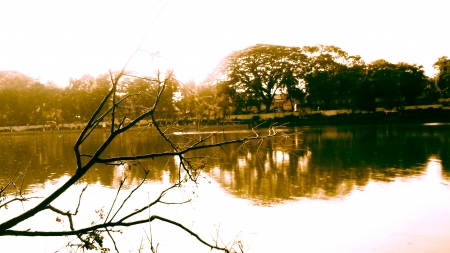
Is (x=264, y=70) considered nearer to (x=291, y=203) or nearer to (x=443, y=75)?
(x=443, y=75)

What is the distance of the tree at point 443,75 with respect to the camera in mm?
49888

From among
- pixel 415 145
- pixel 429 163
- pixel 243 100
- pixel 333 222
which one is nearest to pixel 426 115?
pixel 243 100

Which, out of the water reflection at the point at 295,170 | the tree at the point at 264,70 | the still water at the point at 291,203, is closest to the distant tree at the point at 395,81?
the tree at the point at 264,70

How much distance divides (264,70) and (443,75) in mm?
22547

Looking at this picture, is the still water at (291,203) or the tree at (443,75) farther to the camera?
the tree at (443,75)

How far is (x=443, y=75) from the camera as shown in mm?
50062

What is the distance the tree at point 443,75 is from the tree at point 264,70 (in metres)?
17.6

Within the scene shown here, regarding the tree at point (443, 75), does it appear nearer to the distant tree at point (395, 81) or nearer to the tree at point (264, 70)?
the distant tree at point (395, 81)

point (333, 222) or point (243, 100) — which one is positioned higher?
point (243, 100)

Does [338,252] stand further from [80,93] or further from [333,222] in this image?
[80,93]

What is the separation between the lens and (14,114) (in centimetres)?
6475

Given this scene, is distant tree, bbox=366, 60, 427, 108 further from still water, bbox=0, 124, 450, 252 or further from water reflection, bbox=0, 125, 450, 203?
still water, bbox=0, 124, 450, 252

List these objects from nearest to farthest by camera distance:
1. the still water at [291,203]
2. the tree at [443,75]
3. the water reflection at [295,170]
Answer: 1. the still water at [291,203]
2. the water reflection at [295,170]
3. the tree at [443,75]

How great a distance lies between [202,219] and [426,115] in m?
43.5
